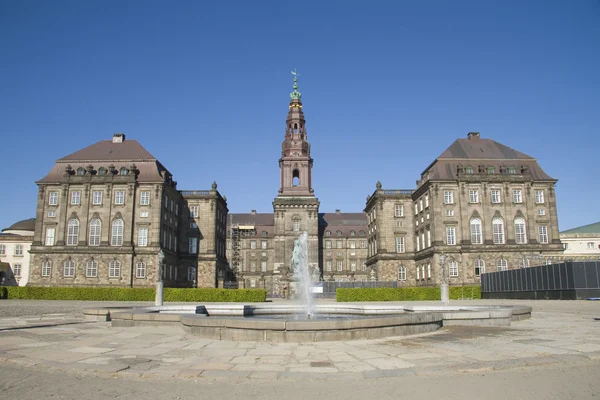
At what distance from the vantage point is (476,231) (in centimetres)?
6366

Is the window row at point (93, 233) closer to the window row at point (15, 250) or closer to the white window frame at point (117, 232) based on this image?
the white window frame at point (117, 232)

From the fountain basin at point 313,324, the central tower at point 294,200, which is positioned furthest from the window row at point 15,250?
the fountain basin at point 313,324

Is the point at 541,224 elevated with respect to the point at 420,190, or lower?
lower

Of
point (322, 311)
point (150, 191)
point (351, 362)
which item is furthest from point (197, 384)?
point (150, 191)

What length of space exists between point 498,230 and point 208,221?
40498 mm

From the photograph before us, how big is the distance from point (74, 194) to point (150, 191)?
9430 mm

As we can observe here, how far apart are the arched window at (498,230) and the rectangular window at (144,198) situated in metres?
44.2

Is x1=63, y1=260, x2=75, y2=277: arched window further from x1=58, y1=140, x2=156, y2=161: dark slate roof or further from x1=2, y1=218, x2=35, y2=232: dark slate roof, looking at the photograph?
x1=2, y1=218, x2=35, y2=232: dark slate roof

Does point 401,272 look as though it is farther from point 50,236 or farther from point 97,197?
point 50,236

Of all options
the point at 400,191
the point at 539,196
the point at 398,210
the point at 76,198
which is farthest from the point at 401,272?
the point at 76,198

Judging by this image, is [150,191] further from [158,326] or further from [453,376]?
[453,376]

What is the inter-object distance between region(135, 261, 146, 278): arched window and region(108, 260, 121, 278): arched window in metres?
2.06

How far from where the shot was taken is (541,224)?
210 ft

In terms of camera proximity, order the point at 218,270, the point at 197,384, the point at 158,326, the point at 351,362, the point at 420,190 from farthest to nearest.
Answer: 1. the point at 218,270
2. the point at 420,190
3. the point at 158,326
4. the point at 351,362
5. the point at 197,384
